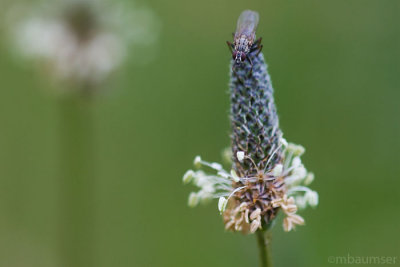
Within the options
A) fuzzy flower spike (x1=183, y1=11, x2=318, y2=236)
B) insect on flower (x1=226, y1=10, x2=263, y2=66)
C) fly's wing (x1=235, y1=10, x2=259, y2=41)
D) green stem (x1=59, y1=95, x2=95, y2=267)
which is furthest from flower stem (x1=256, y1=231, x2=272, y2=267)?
green stem (x1=59, y1=95, x2=95, y2=267)

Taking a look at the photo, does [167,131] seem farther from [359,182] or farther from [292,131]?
[359,182]

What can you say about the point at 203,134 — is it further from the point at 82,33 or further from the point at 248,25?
the point at 248,25

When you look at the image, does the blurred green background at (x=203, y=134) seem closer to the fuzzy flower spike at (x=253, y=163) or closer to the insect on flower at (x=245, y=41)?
the fuzzy flower spike at (x=253, y=163)

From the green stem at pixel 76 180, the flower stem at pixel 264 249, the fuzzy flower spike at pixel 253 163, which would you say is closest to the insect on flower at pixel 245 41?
the fuzzy flower spike at pixel 253 163

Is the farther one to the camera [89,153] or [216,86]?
[216,86]

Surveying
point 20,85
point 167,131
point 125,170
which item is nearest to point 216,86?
point 167,131

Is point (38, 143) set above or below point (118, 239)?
above

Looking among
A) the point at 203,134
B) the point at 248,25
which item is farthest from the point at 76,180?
the point at 248,25

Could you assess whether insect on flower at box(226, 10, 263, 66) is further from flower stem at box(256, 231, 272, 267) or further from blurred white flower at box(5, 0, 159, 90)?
blurred white flower at box(5, 0, 159, 90)
